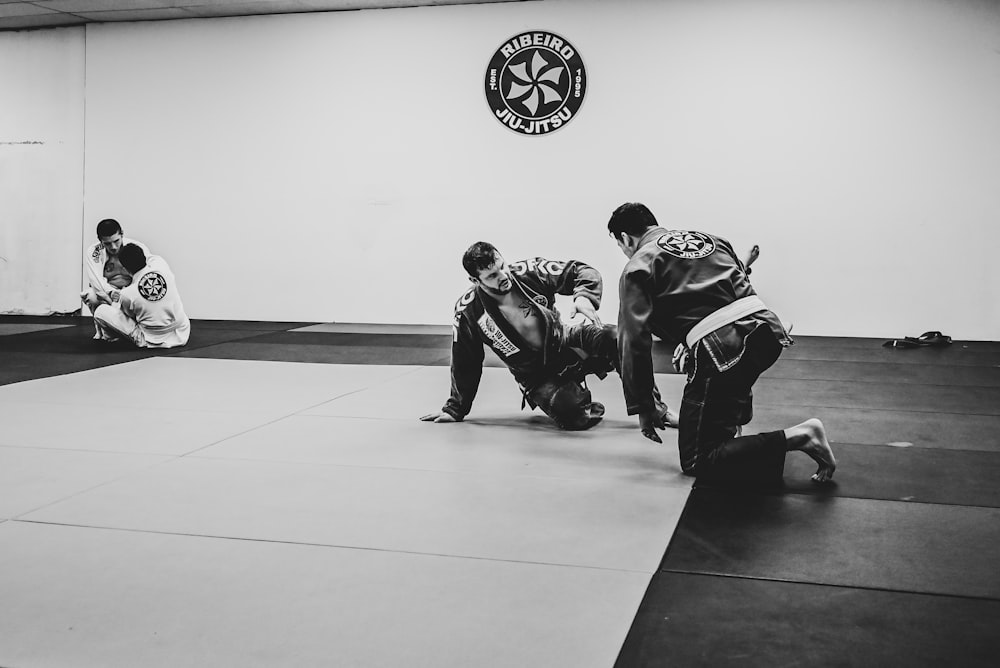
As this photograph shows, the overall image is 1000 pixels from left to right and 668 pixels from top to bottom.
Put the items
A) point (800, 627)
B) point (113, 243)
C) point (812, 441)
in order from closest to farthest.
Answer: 1. point (800, 627)
2. point (812, 441)
3. point (113, 243)

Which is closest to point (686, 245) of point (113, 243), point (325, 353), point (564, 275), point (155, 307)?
point (564, 275)

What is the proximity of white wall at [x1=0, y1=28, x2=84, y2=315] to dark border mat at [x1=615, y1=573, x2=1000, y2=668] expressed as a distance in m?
11.0

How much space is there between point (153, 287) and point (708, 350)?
642 centimetres

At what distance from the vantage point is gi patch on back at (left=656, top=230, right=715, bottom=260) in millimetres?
4090

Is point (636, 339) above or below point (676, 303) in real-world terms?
below

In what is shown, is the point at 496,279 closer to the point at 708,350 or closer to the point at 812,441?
the point at 708,350

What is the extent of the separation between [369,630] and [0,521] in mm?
1779

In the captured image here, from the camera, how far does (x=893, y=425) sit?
17.2 ft

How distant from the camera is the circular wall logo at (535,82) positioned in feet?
33.7

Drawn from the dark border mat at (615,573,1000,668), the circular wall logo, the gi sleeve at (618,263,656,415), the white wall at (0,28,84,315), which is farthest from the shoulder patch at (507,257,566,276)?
the white wall at (0,28,84,315)

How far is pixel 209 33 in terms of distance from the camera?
1136cm

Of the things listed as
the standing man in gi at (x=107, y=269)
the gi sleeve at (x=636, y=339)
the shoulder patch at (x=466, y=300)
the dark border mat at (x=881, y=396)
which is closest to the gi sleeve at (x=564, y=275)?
the shoulder patch at (x=466, y=300)

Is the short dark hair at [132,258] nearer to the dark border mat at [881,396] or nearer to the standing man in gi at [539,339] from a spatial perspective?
the standing man in gi at [539,339]

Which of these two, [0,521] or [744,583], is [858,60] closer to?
[744,583]
